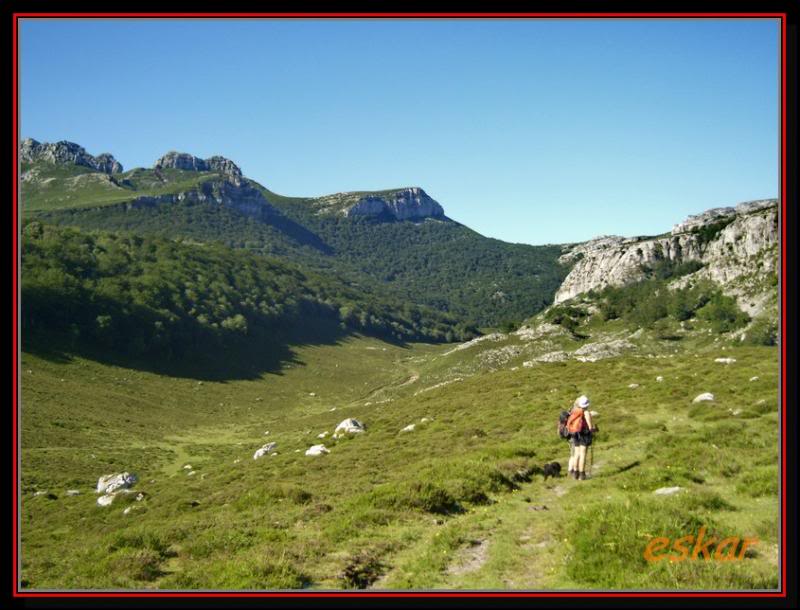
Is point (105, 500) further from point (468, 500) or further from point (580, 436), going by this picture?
point (580, 436)

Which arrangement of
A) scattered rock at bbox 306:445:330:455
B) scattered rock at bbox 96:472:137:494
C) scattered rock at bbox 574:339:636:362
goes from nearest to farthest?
scattered rock at bbox 306:445:330:455 → scattered rock at bbox 96:472:137:494 → scattered rock at bbox 574:339:636:362

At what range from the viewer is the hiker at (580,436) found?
1658cm

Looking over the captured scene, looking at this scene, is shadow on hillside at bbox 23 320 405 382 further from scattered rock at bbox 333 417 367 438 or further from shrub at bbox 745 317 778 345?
shrub at bbox 745 317 778 345

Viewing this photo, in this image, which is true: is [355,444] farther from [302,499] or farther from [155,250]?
[155,250]

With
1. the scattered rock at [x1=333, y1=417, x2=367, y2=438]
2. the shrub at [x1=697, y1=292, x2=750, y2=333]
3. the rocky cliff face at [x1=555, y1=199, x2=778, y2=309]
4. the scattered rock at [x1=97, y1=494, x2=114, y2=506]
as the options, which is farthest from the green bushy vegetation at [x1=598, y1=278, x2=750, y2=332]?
the scattered rock at [x1=97, y1=494, x2=114, y2=506]

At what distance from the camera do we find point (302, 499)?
17.8m

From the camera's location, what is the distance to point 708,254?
109 m

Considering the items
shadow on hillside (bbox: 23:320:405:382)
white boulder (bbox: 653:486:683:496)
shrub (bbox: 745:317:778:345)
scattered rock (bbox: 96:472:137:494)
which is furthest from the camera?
shadow on hillside (bbox: 23:320:405:382)

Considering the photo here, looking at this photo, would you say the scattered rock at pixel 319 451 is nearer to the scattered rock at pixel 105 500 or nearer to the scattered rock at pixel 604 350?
the scattered rock at pixel 105 500

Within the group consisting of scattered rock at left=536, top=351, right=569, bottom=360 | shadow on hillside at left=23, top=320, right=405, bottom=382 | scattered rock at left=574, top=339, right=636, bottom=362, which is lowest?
shadow on hillside at left=23, top=320, right=405, bottom=382

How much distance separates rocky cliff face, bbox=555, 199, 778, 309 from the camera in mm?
89375

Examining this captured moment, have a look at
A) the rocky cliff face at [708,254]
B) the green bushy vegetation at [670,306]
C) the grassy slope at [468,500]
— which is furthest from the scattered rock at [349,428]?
the green bushy vegetation at [670,306]

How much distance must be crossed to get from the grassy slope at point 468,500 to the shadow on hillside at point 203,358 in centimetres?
6705

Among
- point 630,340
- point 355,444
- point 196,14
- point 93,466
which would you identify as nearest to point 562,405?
point 355,444
